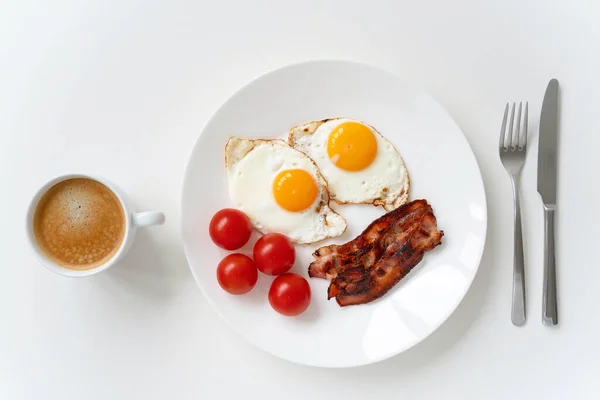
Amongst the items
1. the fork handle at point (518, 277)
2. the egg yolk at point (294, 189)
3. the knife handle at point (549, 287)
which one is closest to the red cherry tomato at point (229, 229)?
the egg yolk at point (294, 189)

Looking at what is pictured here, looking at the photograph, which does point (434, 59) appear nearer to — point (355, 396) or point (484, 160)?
point (484, 160)

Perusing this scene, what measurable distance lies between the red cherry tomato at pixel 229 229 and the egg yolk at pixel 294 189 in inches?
5.9

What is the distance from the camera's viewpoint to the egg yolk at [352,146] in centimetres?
198

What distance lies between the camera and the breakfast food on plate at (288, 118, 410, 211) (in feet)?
6.59

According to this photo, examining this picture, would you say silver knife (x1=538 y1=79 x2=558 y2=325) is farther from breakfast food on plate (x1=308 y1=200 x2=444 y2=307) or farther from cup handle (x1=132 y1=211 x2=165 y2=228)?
cup handle (x1=132 y1=211 x2=165 y2=228)

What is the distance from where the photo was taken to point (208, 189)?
6.45 feet

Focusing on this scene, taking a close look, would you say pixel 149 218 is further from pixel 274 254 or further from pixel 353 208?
pixel 353 208

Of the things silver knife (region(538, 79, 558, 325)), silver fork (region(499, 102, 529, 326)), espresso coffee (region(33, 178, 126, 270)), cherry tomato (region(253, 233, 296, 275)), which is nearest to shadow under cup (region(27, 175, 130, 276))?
espresso coffee (region(33, 178, 126, 270))

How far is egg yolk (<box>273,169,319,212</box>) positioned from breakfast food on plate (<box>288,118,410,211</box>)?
9 cm

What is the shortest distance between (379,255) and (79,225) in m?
1.03

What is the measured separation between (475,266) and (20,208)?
1639 millimetres

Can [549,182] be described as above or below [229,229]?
above

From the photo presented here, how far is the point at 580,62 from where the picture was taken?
2113 millimetres

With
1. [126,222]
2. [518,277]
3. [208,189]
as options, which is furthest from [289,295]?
[518,277]
